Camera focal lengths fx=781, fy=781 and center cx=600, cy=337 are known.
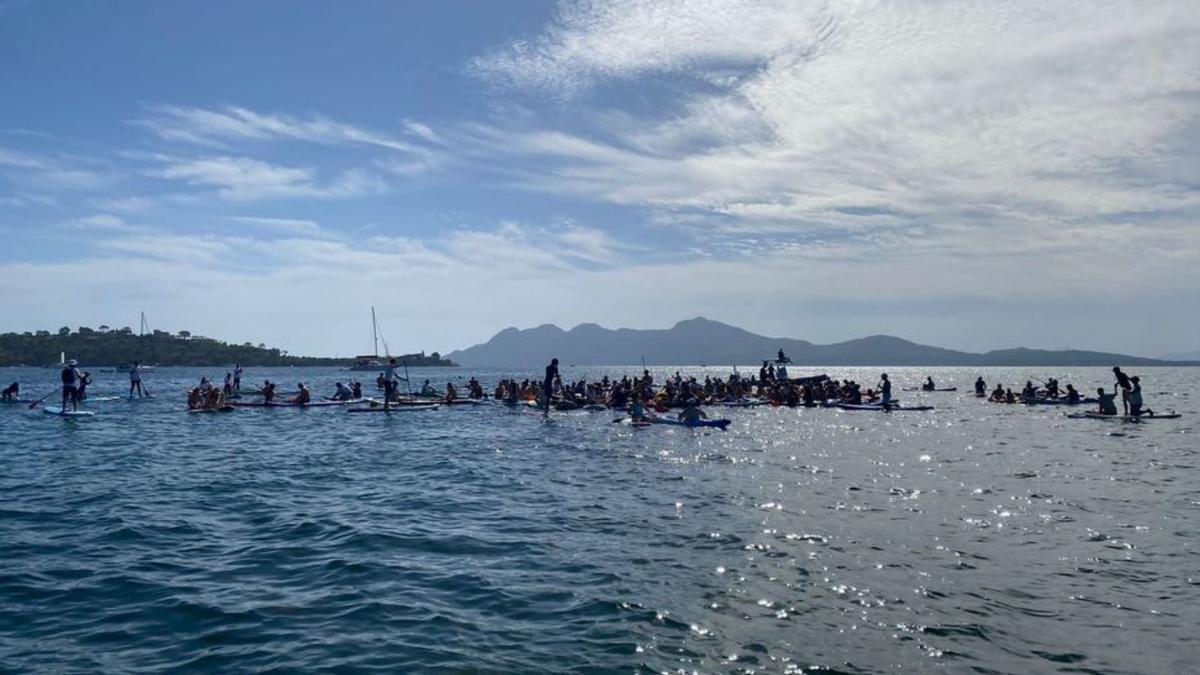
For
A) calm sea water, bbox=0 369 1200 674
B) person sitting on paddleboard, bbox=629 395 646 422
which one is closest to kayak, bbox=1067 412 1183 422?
calm sea water, bbox=0 369 1200 674

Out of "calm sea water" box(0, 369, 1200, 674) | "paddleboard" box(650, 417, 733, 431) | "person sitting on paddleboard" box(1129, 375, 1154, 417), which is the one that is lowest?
"calm sea water" box(0, 369, 1200, 674)

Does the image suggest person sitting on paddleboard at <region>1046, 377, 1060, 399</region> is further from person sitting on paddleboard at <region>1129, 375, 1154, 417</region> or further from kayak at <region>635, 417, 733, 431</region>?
kayak at <region>635, 417, 733, 431</region>

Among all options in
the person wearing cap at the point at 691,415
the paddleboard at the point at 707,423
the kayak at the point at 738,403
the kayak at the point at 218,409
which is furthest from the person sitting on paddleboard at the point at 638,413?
the kayak at the point at 218,409

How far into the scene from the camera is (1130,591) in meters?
12.3

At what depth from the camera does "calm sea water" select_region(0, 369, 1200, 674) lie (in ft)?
31.8

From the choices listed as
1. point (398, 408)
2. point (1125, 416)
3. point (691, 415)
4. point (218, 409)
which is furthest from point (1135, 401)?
point (218, 409)

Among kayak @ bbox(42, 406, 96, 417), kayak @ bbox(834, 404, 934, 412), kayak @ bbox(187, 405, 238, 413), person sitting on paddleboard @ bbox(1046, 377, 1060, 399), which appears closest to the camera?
kayak @ bbox(42, 406, 96, 417)

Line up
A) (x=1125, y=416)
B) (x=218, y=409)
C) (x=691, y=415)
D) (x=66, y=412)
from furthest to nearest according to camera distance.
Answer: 1. (x=218, y=409)
2. (x=66, y=412)
3. (x=1125, y=416)
4. (x=691, y=415)

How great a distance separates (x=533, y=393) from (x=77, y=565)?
43.5 m

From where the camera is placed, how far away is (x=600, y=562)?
13.8 meters

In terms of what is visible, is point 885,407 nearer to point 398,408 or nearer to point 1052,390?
point 1052,390

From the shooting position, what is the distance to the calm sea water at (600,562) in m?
9.70

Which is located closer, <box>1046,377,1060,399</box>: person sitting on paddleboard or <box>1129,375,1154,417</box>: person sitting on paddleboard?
<box>1129,375,1154,417</box>: person sitting on paddleboard

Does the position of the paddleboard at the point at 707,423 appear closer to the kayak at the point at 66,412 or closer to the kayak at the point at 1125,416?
the kayak at the point at 1125,416
